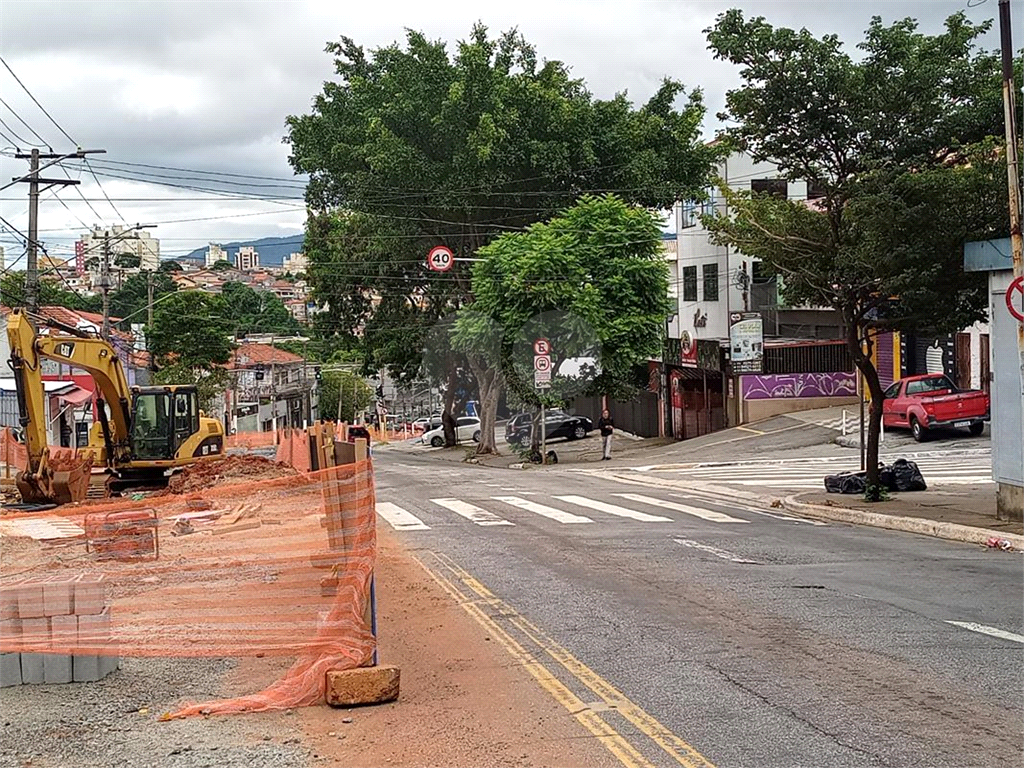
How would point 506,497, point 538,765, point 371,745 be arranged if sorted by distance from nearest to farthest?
point 538,765 < point 371,745 < point 506,497

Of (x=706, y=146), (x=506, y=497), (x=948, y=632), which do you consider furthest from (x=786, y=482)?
(x=706, y=146)

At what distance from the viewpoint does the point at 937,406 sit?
3200 centimetres

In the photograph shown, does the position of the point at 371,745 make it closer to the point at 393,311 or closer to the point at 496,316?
the point at 496,316

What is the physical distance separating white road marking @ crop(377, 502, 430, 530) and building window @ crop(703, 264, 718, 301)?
2991 cm

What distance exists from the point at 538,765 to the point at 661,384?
47920 millimetres

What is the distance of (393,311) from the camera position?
166 ft

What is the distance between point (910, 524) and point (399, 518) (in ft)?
26.4

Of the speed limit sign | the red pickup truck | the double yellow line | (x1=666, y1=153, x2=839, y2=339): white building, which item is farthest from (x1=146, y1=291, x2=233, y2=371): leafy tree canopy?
the double yellow line

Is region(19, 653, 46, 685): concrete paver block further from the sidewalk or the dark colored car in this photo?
the dark colored car

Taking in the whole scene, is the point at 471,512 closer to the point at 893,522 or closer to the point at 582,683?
the point at 893,522

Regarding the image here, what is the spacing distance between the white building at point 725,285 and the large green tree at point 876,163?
22414 millimetres

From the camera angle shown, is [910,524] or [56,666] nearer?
[56,666]

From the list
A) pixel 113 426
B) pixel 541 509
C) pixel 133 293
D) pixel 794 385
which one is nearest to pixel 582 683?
pixel 541 509

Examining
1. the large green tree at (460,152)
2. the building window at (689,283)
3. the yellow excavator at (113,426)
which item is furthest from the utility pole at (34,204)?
the building window at (689,283)
